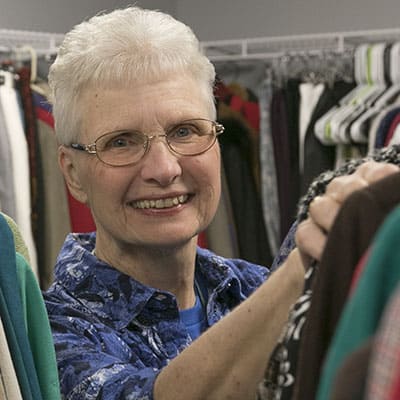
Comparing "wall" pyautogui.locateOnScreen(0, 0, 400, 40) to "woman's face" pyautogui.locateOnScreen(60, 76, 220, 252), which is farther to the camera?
"wall" pyautogui.locateOnScreen(0, 0, 400, 40)

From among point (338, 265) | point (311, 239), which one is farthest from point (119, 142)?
point (338, 265)

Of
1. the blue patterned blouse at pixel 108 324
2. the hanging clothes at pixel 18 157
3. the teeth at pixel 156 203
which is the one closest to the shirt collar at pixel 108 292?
the blue patterned blouse at pixel 108 324

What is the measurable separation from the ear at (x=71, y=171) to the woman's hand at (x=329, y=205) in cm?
73

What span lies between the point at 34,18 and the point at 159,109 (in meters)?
2.96

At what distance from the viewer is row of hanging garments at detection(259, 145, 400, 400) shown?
51 centimetres

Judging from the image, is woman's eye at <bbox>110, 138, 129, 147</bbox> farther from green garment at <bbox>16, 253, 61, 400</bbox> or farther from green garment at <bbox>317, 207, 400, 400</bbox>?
green garment at <bbox>317, 207, 400, 400</bbox>

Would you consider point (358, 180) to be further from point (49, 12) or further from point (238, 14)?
point (238, 14)

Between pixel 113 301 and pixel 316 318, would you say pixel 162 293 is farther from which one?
pixel 316 318

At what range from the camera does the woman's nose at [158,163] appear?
1.37 metres

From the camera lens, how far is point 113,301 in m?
1.38

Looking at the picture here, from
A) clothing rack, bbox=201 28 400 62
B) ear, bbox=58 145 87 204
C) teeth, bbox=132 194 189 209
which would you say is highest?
clothing rack, bbox=201 28 400 62

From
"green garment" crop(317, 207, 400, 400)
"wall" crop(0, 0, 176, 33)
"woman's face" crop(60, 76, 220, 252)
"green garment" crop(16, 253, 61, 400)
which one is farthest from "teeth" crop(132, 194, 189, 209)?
"wall" crop(0, 0, 176, 33)

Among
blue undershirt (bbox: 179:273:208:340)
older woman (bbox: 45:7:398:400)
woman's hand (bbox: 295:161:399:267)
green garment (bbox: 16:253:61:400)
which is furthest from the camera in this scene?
blue undershirt (bbox: 179:273:208:340)

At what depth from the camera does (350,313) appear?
54 centimetres
